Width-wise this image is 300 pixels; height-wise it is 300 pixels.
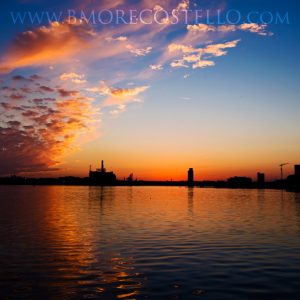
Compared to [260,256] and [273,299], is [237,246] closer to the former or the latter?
[260,256]

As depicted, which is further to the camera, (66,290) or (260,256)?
(260,256)

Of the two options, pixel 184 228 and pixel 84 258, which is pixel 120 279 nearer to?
pixel 84 258

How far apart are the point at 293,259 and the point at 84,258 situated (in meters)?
14.5

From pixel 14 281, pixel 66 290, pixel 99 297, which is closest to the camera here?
pixel 99 297

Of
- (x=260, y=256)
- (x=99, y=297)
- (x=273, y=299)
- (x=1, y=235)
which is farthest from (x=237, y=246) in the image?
(x=1, y=235)

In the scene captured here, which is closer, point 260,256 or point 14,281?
point 14,281

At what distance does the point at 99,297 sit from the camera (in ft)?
52.8

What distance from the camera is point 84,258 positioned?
25031 millimetres

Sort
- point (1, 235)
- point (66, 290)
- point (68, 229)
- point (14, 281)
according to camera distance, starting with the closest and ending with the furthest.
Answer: point (66, 290), point (14, 281), point (1, 235), point (68, 229)

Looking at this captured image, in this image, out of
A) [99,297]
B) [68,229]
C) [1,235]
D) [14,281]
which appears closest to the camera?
[99,297]

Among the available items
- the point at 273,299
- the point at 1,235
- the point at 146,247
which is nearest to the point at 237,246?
the point at 146,247

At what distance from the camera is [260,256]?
86.2ft

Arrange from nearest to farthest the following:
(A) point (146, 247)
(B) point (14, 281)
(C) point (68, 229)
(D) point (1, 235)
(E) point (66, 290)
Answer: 1. (E) point (66, 290)
2. (B) point (14, 281)
3. (A) point (146, 247)
4. (D) point (1, 235)
5. (C) point (68, 229)

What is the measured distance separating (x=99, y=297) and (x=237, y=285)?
6.99 metres
